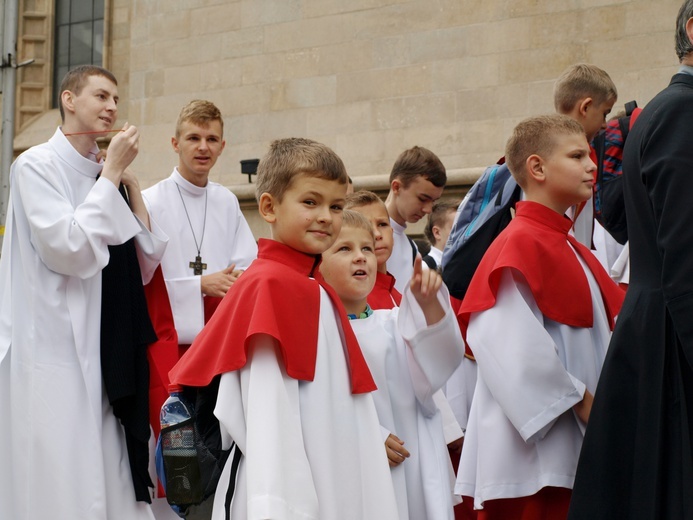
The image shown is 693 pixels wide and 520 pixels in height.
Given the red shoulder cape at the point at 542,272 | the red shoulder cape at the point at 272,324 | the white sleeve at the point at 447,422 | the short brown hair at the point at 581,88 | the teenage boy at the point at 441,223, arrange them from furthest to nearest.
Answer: the teenage boy at the point at 441,223
the short brown hair at the point at 581,88
the white sleeve at the point at 447,422
the red shoulder cape at the point at 542,272
the red shoulder cape at the point at 272,324

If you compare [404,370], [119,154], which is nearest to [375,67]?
[119,154]

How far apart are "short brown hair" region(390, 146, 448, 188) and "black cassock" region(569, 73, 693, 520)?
2.74m

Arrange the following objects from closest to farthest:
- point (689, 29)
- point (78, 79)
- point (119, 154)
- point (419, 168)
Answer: point (689, 29) < point (119, 154) < point (78, 79) < point (419, 168)

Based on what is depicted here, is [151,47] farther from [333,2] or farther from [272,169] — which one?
[272,169]

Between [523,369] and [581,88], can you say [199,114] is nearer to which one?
[581,88]

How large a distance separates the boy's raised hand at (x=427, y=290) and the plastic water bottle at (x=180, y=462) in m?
0.94

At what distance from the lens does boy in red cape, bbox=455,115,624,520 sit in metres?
4.18

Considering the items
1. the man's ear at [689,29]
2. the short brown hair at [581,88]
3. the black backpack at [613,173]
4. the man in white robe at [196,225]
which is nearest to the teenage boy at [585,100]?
the short brown hair at [581,88]

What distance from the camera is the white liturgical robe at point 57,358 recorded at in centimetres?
509

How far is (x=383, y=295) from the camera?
17.3 feet

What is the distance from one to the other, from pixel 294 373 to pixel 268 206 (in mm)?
628

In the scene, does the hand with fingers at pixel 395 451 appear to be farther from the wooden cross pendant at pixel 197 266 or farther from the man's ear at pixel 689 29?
the wooden cross pendant at pixel 197 266

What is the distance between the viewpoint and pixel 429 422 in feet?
14.7

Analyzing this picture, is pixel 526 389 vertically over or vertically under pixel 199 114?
under
